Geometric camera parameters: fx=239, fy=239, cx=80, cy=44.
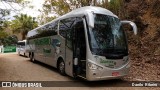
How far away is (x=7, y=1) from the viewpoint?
14.3m

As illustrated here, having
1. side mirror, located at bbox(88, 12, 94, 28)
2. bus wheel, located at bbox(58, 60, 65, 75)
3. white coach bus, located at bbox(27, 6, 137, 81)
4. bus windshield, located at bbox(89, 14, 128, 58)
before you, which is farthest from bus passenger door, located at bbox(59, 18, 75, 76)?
side mirror, located at bbox(88, 12, 94, 28)

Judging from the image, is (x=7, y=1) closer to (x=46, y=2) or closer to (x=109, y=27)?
(x=109, y=27)

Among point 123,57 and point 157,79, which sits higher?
point 123,57

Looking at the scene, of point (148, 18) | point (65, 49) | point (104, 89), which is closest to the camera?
point (104, 89)

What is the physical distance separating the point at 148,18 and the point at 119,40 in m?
8.72

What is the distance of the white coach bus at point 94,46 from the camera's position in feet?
33.6

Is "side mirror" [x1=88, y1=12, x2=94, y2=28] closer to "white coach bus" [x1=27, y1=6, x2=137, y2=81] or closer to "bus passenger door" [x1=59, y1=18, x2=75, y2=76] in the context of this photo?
"white coach bus" [x1=27, y1=6, x2=137, y2=81]

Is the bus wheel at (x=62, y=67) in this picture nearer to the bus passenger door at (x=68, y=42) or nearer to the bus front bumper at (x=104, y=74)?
the bus passenger door at (x=68, y=42)

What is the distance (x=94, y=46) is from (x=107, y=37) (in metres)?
0.84

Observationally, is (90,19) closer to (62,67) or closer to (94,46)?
(94,46)

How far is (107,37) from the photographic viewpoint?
10.7 meters

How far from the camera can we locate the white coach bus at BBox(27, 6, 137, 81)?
10.2 meters

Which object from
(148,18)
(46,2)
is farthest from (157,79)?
(46,2)

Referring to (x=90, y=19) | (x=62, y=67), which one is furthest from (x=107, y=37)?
(x=62, y=67)
